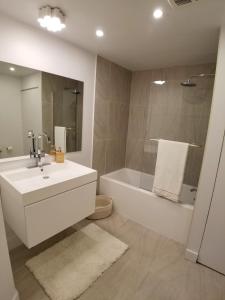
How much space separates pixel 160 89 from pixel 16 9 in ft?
6.11

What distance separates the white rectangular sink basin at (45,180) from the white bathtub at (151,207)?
802 millimetres

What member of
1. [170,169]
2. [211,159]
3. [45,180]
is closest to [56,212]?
[45,180]

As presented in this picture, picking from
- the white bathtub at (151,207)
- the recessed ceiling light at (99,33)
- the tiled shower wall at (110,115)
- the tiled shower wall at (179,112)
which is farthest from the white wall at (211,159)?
the tiled shower wall at (110,115)

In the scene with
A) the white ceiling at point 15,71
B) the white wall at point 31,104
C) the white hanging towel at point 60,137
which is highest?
the white ceiling at point 15,71

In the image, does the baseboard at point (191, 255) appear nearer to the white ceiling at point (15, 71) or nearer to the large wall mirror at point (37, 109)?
the large wall mirror at point (37, 109)

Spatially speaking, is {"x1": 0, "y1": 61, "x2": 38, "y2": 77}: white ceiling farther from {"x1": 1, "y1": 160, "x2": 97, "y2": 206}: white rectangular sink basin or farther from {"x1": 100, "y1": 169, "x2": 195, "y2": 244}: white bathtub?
{"x1": 100, "y1": 169, "x2": 195, "y2": 244}: white bathtub

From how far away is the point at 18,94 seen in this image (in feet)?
5.33

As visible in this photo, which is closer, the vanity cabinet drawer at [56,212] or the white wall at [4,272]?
the white wall at [4,272]

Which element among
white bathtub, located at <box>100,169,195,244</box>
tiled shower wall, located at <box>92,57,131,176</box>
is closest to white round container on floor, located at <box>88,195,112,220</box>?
white bathtub, located at <box>100,169,195,244</box>

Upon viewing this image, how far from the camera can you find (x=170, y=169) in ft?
6.53

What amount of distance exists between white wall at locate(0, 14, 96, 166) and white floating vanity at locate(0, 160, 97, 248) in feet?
2.09

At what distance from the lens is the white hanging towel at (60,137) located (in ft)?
6.56

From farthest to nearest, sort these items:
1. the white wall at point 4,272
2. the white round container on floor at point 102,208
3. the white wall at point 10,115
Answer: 1. the white round container on floor at point 102,208
2. the white wall at point 10,115
3. the white wall at point 4,272

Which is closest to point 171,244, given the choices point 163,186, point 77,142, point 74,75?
point 163,186
